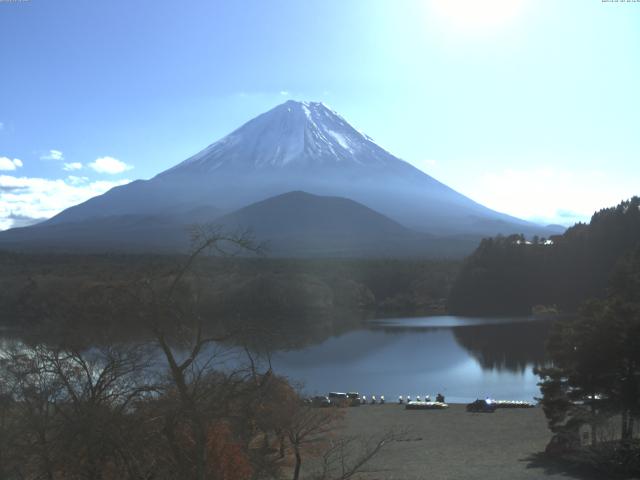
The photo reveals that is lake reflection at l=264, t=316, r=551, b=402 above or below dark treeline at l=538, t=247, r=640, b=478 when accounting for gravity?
below

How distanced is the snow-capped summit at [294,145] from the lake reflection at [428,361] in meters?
74.1

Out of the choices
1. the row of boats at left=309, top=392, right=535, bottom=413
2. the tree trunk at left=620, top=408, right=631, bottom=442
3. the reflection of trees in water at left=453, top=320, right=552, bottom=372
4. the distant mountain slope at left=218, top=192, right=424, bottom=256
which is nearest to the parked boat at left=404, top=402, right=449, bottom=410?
the row of boats at left=309, top=392, right=535, bottom=413

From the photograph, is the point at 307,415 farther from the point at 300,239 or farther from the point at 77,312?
the point at 300,239

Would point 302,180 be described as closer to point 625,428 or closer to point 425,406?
point 425,406

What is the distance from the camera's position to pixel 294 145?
10531 cm

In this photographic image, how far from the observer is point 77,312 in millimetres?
4480

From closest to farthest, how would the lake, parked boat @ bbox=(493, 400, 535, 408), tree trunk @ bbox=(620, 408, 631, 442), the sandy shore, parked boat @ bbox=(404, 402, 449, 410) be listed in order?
tree trunk @ bbox=(620, 408, 631, 442) < the sandy shore < parked boat @ bbox=(404, 402, 449, 410) < parked boat @ bbox=(493, 400, 535, 408) < the lake

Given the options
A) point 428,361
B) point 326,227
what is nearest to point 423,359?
point 428,361

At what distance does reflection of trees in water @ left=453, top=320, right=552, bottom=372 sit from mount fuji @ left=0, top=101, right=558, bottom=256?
202 feet

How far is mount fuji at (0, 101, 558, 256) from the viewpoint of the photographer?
95312 millimetres

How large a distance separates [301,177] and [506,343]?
79.1 meters

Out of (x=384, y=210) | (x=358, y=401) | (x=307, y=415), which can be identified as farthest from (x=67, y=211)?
(x=307, y=415)

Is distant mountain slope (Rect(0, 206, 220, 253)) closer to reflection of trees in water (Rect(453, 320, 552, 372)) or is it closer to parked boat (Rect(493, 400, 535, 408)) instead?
reflection of trees in water (Rect(453, 320, 552, 372))

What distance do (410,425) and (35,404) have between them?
847cm
